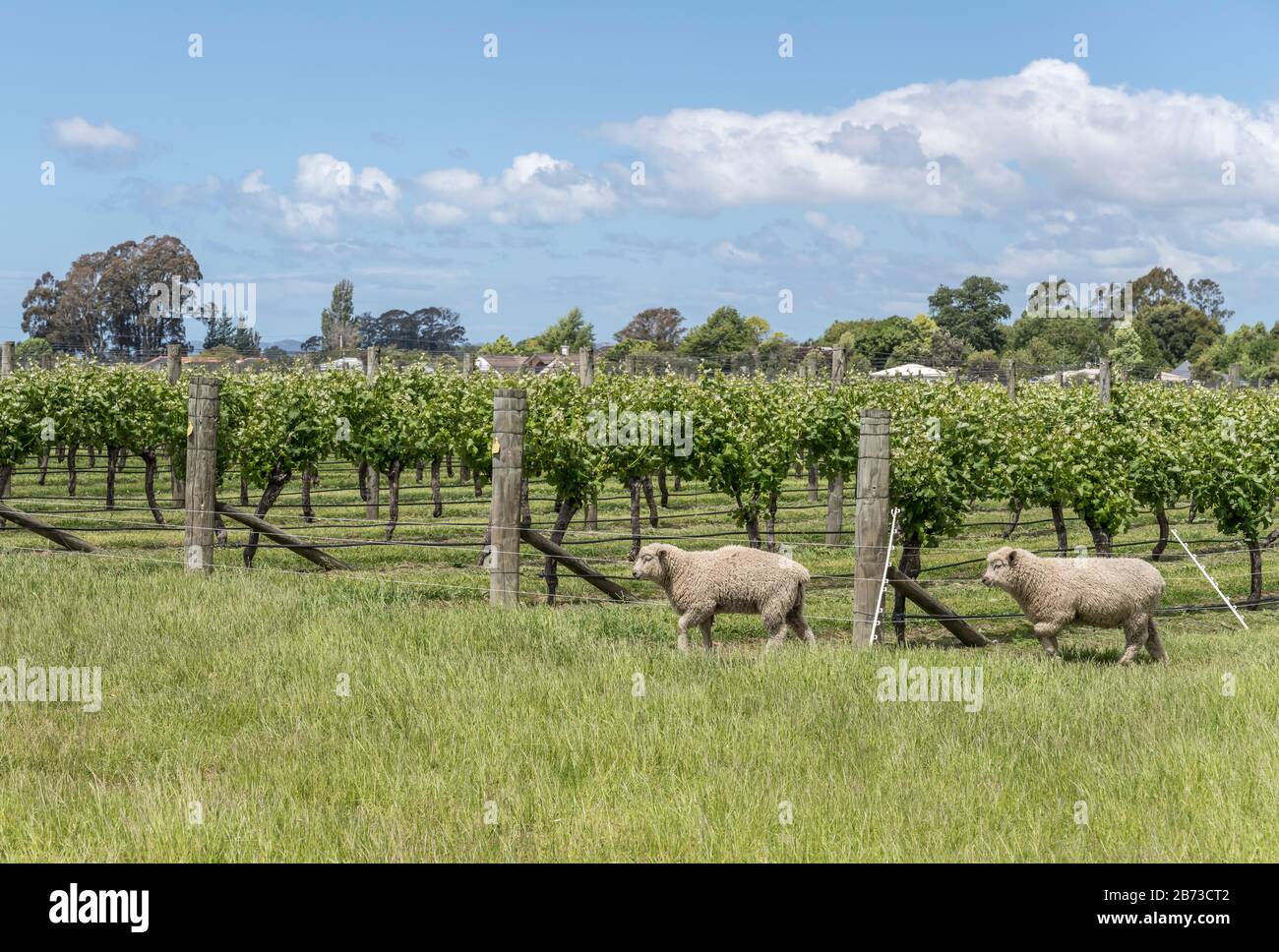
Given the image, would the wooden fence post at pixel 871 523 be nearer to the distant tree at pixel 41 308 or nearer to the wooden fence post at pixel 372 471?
the wooden fence post at pixel 372 471

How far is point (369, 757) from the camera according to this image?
19.4 ft

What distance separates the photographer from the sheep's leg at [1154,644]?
10344 millimetres

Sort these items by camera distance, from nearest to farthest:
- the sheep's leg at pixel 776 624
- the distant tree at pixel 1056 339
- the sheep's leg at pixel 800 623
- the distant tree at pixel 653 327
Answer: the sheep's leg at pixel 776 624
the sheep's leg at pixel 800 623
the distant tree at pixel 1056 339
the distant tree at pixel 653 327

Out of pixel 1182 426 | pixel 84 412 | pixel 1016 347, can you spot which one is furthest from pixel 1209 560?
pixel 1016 347

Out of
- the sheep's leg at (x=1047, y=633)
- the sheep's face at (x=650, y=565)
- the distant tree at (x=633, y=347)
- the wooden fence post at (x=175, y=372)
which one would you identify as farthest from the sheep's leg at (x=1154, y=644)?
the distant tree at (x=633, y=347)

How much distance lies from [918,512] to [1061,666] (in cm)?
561

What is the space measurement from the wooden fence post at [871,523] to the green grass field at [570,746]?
0.87 m

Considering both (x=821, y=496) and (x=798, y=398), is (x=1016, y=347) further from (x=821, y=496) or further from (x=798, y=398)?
(x=798, y=398)

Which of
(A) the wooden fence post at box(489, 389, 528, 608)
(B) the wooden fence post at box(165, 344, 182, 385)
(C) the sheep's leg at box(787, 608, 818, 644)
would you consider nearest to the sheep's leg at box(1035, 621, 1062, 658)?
(C) the sheep's leg at box(787, 608, 818, 644)

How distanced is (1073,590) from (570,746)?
5.71 m

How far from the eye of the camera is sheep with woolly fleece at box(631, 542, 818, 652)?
962 cm

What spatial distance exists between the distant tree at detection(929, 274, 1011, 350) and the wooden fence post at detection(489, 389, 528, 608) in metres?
117

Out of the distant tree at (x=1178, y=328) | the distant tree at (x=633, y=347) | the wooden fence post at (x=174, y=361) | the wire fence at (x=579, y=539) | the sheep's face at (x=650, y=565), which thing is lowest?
the wire fence at (x=579, y=539)

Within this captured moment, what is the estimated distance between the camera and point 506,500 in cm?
1060
